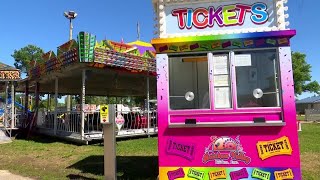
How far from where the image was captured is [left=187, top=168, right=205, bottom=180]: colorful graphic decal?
6.07 m

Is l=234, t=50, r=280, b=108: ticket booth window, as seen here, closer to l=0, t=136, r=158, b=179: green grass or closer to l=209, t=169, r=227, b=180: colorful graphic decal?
l=209, t=169, r=227, b=180: colorful graphic decal

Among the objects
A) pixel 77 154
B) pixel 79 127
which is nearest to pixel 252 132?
pixel 77 154

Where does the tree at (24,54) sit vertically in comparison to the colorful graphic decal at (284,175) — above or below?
above

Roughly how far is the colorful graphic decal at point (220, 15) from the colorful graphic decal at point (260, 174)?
105 inches

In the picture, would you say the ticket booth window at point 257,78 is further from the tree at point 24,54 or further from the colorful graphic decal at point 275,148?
the tree at point 24,54

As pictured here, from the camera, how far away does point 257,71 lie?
6.25 metres

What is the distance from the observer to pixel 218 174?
6.01m

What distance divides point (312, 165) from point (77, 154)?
719 centimetres

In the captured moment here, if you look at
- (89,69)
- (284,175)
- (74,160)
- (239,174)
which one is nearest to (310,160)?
(284,175)

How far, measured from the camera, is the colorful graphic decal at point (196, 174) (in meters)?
6.07

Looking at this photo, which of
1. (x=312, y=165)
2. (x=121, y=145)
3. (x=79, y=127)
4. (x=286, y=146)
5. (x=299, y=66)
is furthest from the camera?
(x=299, y=66)

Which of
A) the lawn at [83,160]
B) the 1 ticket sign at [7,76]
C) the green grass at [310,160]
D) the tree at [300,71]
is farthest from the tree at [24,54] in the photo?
the green grass at [310,160]

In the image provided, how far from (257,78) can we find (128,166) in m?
4.41

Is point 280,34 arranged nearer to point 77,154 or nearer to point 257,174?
point 257,174
